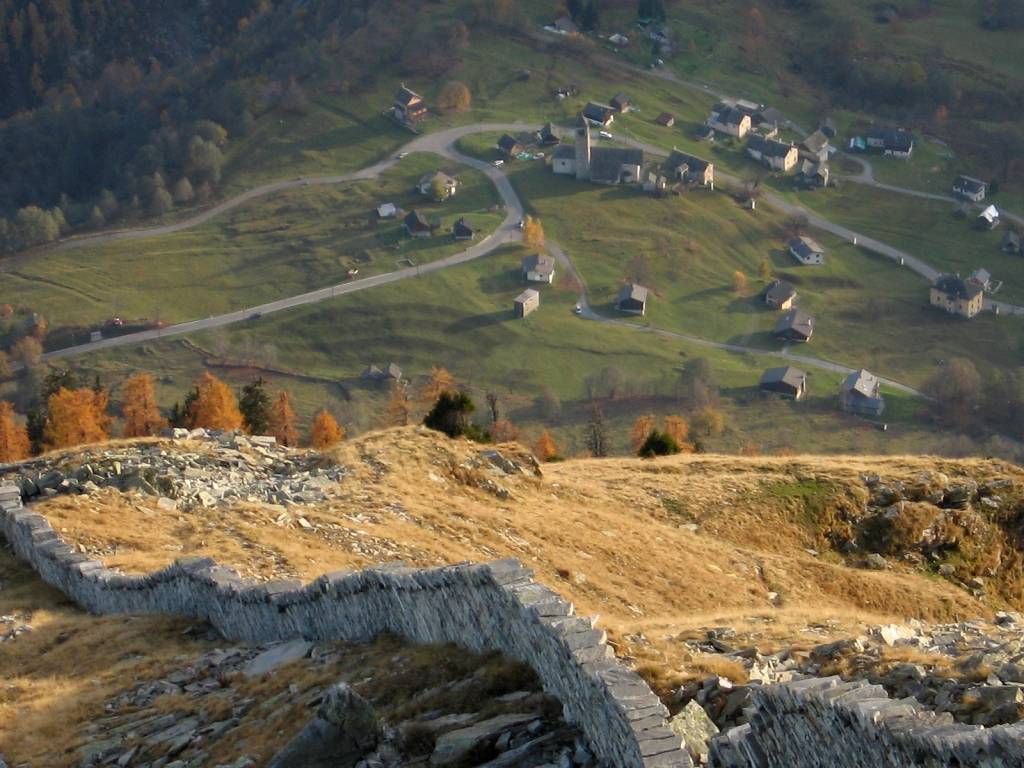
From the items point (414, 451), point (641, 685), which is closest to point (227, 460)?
point (414, 451)

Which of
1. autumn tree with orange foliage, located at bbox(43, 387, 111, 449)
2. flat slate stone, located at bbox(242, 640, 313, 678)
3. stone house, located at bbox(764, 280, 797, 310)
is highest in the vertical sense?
flat slate stone, located at bbox(242, 640, 313, 678)

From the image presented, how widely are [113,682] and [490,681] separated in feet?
32.8

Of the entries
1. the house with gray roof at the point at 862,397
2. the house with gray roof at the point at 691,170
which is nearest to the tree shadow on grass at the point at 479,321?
the house with gray roof at the point at 862,397

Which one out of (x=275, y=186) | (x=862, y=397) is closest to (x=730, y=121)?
(x=275, y=186)

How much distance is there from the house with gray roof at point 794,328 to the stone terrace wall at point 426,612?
330 feet

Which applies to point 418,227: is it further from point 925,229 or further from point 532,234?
point 925,229

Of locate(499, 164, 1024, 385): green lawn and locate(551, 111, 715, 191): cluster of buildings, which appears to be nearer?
locate(499, 164, 1024, 385): green lawn

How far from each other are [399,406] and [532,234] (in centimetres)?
4926

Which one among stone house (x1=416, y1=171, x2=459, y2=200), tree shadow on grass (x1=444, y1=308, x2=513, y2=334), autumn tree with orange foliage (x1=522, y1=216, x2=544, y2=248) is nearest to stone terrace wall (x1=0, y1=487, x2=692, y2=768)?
tree shadow on grass (x1=444, y1=308, x2=513, y2=334)

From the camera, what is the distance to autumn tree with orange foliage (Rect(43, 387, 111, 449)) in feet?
257

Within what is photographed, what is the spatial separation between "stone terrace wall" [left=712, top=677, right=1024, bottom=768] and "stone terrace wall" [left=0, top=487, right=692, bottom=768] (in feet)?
3.77

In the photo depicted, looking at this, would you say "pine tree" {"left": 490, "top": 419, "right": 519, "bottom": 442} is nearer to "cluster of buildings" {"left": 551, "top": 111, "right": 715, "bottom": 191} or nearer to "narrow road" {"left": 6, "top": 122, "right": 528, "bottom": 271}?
"cluster of buildings" {"left": 551, "top": 111, "right": 715, "bottom": 191}

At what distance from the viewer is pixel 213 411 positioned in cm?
7681

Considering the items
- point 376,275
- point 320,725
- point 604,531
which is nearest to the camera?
point 320,725
